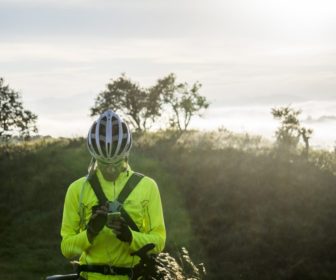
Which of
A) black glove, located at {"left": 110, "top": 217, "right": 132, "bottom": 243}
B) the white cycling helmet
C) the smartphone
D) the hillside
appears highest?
the white cycling helmet

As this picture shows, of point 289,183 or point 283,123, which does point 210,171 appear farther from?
point 283,123

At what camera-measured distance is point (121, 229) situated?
465 centimetres

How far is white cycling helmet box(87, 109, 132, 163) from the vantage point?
4973 millimetres

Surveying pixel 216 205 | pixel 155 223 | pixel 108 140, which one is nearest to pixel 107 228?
pixel 155 223

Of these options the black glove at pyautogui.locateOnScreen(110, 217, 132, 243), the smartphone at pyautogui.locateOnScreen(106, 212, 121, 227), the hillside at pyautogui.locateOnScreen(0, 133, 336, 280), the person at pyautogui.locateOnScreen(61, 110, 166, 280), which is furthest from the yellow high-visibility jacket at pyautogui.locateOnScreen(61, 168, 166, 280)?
the hillside at pyautogui.locateOnScreen(0, 133, 336, 280)

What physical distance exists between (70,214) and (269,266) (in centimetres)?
1626

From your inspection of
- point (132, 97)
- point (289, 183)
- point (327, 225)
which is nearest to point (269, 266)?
point (327, 225)

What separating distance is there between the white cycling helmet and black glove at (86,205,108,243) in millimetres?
528

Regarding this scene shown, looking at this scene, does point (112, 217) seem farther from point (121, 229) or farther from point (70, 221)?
point (70, 221)

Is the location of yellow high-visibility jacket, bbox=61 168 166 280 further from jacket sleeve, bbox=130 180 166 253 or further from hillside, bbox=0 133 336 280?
hillside, bbox=0 133 336 280

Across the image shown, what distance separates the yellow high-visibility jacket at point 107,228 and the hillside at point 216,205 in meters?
15.0

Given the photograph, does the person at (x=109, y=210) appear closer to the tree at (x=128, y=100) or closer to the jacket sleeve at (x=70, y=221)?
the jacket sleeve at (x=70, y=221)

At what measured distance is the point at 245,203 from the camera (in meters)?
25.5

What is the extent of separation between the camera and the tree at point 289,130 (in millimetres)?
33278
